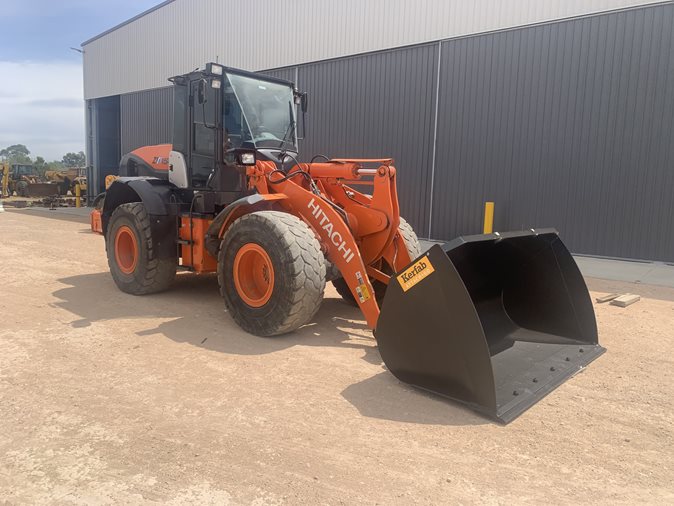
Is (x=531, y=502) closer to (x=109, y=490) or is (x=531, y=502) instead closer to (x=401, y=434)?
(x=401, y=434)

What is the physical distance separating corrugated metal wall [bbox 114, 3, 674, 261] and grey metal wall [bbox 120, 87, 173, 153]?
9105 millimetres

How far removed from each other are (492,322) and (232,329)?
8.13 feet

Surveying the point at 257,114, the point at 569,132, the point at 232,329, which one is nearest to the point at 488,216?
the point at 569,132

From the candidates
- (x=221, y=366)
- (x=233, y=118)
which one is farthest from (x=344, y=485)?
(x=233, y=118)

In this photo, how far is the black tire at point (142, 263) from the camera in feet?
21.1

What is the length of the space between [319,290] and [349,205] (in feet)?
3.82

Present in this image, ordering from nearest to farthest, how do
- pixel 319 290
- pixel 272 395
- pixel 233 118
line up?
pixel 272 395 < pixel 319 290 < pixel 233 118

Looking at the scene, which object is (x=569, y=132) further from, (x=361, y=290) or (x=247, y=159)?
(x=361, y=290)

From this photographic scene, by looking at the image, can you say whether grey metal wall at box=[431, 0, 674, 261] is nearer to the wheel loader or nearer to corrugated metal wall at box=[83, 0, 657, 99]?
corrugated metal wall at box=[83, 0, 657, 99]

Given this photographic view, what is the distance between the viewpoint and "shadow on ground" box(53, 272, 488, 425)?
3.61 metres

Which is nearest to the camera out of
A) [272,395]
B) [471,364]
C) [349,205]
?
[471,364]

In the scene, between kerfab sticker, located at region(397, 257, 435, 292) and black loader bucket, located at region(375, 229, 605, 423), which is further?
kerfab sticker, located at region(397, 257, 435, 292)

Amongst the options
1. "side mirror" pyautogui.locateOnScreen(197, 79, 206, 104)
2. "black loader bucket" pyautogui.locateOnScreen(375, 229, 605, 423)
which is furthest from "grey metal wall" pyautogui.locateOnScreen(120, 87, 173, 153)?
"black loader bucket" pyautogui.locateOnScreen(375, 229, 605, 423)

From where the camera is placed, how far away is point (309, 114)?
52.1 ft
